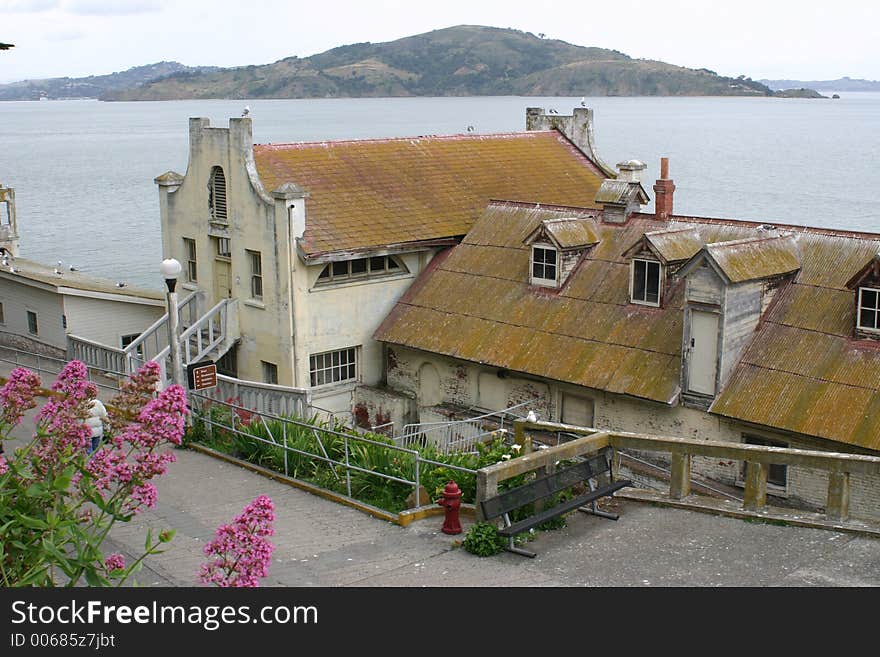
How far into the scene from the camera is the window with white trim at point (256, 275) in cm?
2856

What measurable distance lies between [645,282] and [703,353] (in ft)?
10.5

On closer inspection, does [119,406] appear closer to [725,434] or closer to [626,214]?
[725,434]

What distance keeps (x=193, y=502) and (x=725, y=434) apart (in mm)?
10761

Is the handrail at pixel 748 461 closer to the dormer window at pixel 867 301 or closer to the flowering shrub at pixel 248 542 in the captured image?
the flowering shrub at pixel 248 542

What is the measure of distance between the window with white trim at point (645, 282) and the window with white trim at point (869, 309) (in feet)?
15.2

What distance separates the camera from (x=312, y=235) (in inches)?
1095

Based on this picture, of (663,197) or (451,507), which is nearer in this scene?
(451,507)

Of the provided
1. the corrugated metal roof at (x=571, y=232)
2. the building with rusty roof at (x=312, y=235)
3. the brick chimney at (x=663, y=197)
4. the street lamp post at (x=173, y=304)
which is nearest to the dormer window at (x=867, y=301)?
the brick chimney at (x=663, y=197)

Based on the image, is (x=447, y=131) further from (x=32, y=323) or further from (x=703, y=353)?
(x=703, y=353)

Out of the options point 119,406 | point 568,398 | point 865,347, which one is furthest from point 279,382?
point 119,406

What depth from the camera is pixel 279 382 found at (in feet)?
93.4

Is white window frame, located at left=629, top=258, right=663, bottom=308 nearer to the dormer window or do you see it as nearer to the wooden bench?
the dormer window

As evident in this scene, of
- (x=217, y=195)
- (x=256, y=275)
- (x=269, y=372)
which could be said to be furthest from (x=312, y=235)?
(x=269, y=372)

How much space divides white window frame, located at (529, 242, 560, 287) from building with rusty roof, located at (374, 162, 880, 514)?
0.04 m
